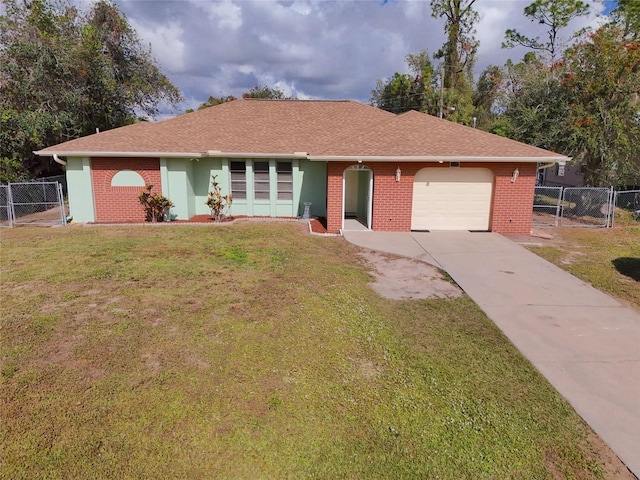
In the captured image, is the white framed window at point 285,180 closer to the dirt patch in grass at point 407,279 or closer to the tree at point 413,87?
the dirt patch in grass at point 407,279

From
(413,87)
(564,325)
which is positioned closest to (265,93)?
(413,87)

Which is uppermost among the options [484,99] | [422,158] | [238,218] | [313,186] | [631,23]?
[484,99]

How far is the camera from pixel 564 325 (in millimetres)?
6441

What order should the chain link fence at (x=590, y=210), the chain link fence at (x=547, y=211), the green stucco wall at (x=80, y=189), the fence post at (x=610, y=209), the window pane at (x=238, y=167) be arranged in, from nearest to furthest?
the green stucco wall at (x=80, y=189)
the fence post at (x=610, y=209)
the window pane at (x=238, y=167)
the chain link fence at (x=547, y=211)
the chain link fence at (x=590, y=210)

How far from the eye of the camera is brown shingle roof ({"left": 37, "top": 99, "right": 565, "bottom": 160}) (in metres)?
12.9

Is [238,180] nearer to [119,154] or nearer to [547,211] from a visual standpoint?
[119,154]

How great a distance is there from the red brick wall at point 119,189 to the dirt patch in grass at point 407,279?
28.3 feet

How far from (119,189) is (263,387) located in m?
12.3

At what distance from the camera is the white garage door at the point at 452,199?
44.2ft

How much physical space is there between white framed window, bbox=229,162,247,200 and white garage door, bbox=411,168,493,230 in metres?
6.49

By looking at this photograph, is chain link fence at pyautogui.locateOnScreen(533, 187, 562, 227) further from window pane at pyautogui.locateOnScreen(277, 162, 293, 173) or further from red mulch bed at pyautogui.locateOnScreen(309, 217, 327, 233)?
window pane at pyautogui.locateOnScreen(277, 162, 293, 173)

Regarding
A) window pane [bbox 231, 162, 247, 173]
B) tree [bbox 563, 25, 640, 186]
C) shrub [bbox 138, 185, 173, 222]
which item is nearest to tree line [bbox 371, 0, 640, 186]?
tree [bbox 563, 25, 640, 186]

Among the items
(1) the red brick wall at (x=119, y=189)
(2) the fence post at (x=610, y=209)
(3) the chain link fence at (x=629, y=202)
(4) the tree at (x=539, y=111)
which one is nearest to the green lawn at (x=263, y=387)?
(1) the red brick wall at (x=119, y=189)

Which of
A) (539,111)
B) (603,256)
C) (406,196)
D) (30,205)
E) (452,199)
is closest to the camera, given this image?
(603,256)
